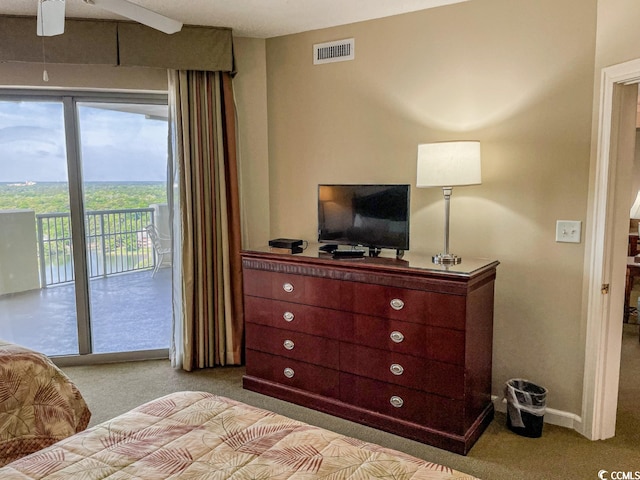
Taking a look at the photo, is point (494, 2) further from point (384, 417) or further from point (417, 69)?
point (384, 417)

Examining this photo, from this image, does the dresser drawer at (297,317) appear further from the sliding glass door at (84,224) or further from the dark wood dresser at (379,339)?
the sliding glass door at (84,224)

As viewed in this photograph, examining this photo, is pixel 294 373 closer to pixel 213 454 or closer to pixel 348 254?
pixel 348 254

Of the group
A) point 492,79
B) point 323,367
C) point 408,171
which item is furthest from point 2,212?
point 492,79

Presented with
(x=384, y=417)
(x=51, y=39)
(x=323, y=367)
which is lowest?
(x=384, y=417)

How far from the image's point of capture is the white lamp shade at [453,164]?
2785 mm

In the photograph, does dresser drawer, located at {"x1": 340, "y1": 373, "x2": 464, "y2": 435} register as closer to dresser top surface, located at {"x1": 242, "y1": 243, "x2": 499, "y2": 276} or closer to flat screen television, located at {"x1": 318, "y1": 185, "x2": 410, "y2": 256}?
dresser top surface, located at {"x1": 242, "y1": 243, "x2": 499, "y2": 276}

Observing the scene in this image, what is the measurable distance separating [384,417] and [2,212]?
3236mm

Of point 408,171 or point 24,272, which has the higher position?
point 408,171

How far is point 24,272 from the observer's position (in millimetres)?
3949

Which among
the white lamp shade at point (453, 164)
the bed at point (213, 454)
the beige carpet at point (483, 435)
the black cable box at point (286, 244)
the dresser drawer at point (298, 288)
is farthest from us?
the black cable box at point (286, 244)

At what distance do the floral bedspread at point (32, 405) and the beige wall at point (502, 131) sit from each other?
7.35 feet

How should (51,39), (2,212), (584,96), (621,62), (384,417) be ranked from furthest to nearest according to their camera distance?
(2,212) < (51,39) < (384,417) < (584,96) < (621,62)

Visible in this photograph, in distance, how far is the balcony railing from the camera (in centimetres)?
396

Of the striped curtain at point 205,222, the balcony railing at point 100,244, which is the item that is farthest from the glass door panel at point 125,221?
the striped curtain at point 205,222
